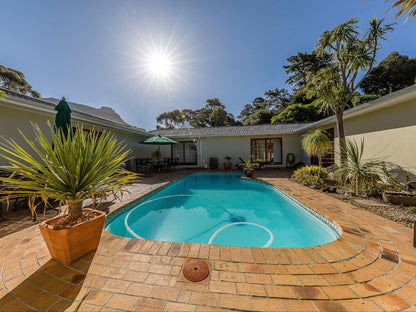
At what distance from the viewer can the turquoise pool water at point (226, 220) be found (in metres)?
3.35

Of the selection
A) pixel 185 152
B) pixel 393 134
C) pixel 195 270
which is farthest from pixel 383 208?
pixel 185 152

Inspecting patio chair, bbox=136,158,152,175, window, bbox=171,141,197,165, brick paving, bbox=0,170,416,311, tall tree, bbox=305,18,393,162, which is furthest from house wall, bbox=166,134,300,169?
brick paving, bbox=0,170,416,311

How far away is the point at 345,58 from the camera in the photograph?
530 cm

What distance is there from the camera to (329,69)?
18.6 ft

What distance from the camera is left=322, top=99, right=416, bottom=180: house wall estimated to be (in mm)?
4500

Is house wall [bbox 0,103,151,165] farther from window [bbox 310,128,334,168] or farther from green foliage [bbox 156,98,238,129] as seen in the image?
green foliage [bbox 156,98,238,129]

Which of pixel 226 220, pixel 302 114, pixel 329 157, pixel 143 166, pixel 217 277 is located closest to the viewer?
pixel 217 277

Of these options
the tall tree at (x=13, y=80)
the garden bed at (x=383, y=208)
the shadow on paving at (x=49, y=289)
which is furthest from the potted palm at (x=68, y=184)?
the tall tree at (x=13, y=80)

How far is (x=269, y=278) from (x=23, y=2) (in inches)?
415

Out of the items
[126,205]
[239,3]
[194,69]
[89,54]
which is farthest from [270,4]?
[126,205]

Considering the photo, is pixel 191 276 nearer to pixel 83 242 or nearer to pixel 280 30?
pixel 83 242

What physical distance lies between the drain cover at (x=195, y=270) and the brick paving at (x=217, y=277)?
69mm

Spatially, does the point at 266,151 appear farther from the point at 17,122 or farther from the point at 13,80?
the point at 13,80

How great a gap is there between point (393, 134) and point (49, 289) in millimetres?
8624
